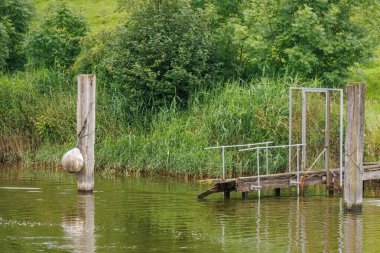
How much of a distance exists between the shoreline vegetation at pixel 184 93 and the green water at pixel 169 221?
304cm

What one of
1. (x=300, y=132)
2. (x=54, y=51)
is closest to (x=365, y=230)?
(x=300, y=132)

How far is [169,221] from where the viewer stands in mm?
25422

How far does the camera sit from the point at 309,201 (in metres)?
30.0

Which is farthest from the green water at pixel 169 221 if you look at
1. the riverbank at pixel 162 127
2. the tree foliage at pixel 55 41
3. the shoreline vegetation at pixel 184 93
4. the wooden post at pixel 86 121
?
the tree foliage at pixel 55 41

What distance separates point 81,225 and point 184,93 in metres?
16.5

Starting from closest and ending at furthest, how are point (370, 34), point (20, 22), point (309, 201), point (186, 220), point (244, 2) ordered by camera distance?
1. point (186, 220)
2. point (309, 201)
3. point (370, 34)
4. point (244, 2)
5. point (20, 22)

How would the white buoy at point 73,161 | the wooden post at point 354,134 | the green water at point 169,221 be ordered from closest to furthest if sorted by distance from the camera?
the green water at point 169,221, the wooden post at point 354,134, the white buoy at point 73,161

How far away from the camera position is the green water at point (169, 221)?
2172 cm

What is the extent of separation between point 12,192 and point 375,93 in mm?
20014

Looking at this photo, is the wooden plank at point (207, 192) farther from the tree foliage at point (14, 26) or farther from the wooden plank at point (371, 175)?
the tree foliage at point (14, 26)

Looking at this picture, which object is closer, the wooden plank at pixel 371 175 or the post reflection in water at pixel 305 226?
the post reflection in water at pixel 305 226

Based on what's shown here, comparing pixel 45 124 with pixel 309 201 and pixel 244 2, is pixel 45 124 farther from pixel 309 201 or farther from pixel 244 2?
pixel 309 201

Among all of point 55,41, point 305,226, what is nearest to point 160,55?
point 55,41

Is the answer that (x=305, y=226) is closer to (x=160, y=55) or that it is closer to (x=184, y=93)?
(x=160, y=55)
